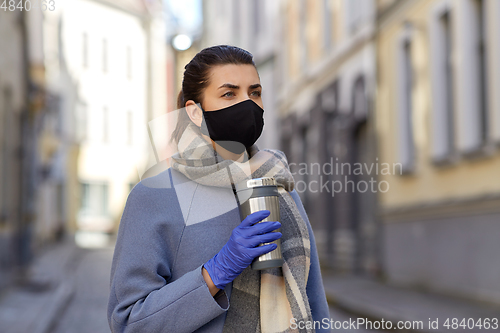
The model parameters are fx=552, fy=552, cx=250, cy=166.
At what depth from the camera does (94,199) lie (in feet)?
98.2

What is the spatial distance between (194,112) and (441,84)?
8366 millimetres

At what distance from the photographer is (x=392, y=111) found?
11.3 meters

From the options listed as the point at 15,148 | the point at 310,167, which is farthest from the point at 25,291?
the point at 310,167

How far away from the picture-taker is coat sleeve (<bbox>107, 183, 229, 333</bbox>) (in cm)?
162

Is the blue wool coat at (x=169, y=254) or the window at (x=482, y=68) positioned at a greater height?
the window at (x=482, y=68)

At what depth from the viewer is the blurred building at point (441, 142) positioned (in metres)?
7.79

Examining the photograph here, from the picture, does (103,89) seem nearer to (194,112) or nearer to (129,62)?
(129,62)

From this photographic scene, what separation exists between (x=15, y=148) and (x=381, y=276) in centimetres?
845

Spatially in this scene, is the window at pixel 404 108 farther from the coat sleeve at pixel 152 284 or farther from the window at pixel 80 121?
the window at pixel 80 121

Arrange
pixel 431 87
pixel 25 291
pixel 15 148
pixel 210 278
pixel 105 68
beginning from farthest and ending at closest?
pixel 105 68
pixel 15 148
pixel 25 291
pixel 431 87
pixel 210 278

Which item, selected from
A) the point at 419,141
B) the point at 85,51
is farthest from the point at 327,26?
the point at 85,51

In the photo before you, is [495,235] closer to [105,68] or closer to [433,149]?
[433,149]

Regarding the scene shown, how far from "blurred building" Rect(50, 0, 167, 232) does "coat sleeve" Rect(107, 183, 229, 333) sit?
2622cm

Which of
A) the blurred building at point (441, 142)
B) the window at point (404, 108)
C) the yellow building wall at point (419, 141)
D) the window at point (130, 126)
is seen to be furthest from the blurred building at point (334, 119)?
the window at point (130, 126)
